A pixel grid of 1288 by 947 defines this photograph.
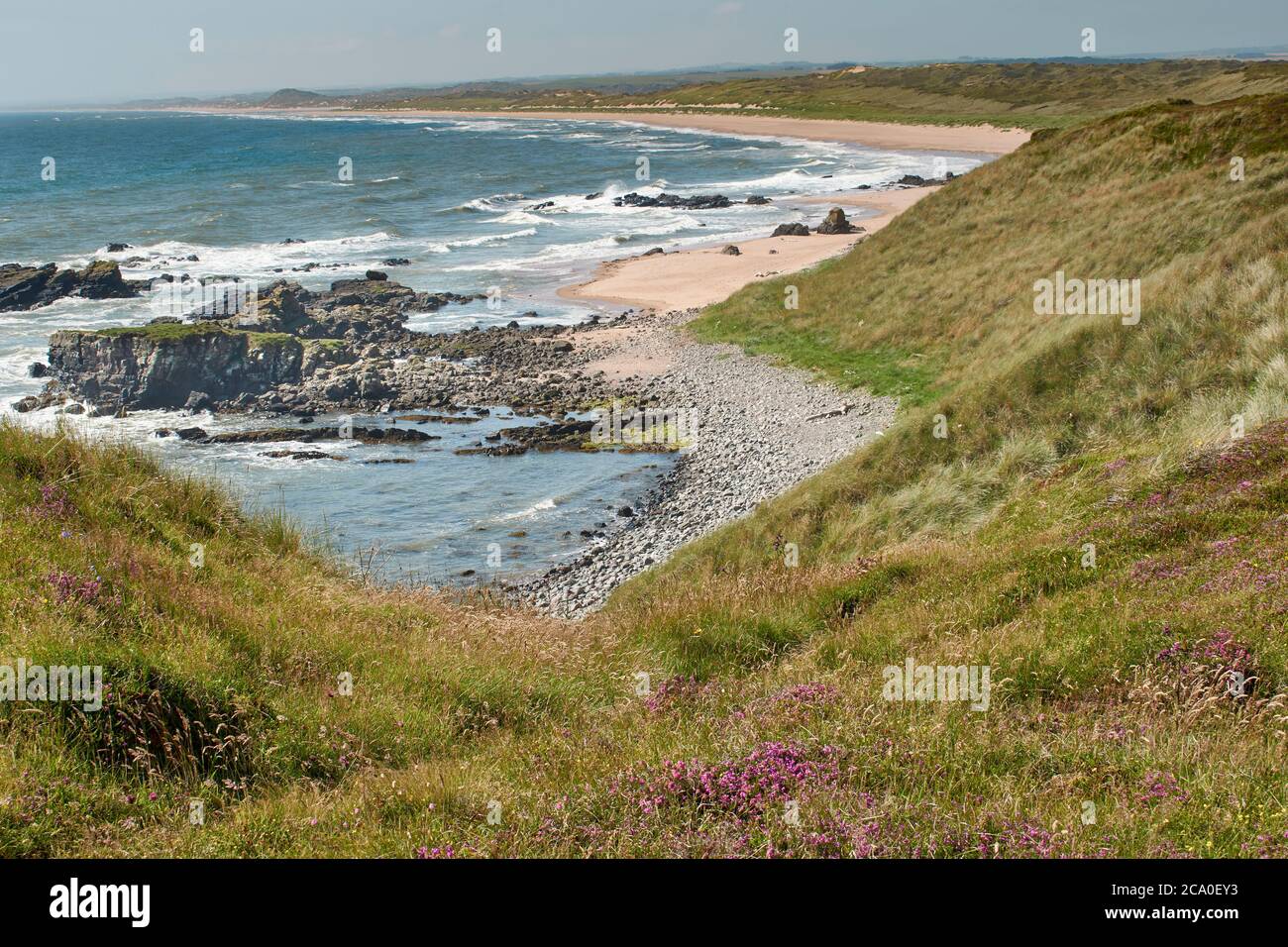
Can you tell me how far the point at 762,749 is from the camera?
206 inches

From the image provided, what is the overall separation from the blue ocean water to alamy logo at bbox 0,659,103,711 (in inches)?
246

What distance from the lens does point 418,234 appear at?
6706cm

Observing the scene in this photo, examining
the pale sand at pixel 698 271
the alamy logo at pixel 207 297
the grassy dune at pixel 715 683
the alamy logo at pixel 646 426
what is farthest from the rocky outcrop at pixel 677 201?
the grassy dune at pixel 715 683

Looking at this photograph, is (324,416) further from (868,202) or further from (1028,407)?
(868,202)

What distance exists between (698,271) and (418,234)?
26294 millimetres

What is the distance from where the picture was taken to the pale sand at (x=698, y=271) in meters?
44.1

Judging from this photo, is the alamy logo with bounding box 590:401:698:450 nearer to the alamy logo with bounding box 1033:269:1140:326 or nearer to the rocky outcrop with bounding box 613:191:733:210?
the alamy logo with bounding box 1033:269:1140:326

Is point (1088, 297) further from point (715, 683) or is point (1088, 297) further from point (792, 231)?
point (792, 231)

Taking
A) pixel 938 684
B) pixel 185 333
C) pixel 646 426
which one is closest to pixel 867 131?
pixel 185 333

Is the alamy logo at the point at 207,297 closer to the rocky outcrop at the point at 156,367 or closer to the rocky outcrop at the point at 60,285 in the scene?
the rocky outcrop at the point at 60,285

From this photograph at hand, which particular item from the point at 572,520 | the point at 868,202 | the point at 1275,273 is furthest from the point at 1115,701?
the point at 868,202

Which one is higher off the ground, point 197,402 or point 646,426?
point 197,402

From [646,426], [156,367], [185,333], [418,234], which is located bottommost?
[646,426]
